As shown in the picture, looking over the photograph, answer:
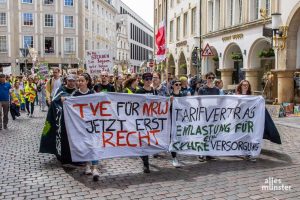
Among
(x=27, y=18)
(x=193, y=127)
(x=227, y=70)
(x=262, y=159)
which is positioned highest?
(x=27, y=18)

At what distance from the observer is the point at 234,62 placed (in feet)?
83.8

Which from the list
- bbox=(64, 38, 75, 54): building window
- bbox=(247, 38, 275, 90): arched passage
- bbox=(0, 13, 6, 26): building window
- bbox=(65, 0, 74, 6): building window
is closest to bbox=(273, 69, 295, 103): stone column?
bbox=(247, 38, 275, 90): arched passage

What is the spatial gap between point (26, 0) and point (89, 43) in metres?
11.1

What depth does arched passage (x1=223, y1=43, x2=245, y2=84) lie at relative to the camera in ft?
80.3

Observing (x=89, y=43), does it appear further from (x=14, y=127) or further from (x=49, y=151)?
(x=49, y=151)

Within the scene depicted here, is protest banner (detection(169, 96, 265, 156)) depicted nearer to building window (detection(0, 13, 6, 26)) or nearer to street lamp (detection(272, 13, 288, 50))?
street lamp (detection(272, 13, 288, 50))

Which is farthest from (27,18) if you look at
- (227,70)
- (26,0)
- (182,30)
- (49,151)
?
(49,151)

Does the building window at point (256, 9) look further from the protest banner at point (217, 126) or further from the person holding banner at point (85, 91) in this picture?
the person holding banner at point (85, 91)

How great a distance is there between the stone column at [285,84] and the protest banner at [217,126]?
1110cm

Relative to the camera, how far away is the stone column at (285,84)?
17969 millimetres

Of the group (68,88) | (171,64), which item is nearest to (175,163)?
(68,88)

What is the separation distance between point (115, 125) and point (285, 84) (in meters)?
13.2

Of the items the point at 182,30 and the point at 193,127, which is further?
the point at 182,30

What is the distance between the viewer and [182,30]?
34.0 meters
